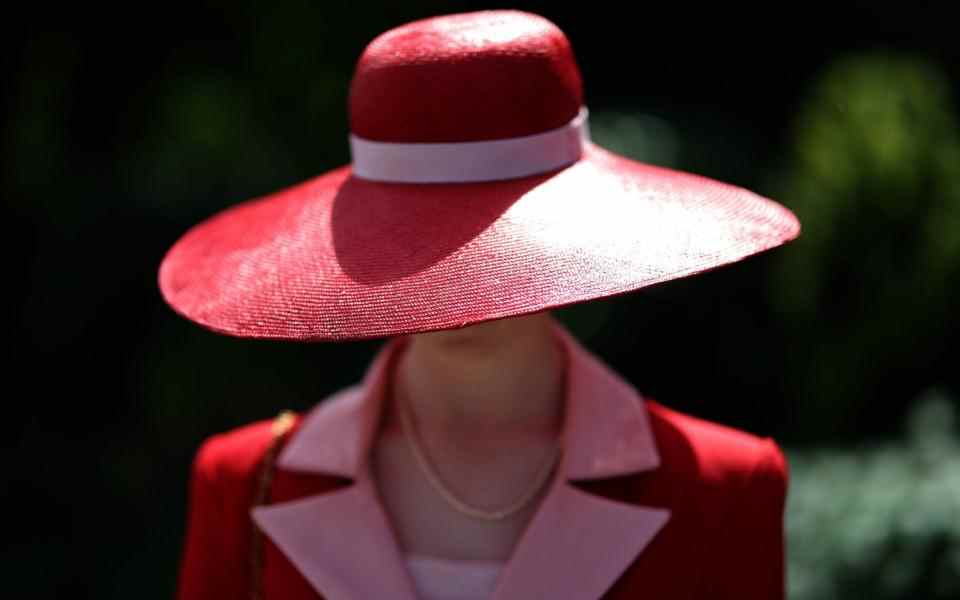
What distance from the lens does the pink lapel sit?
147 cm

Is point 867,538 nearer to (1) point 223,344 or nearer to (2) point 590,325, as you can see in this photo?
(2) point 590,325

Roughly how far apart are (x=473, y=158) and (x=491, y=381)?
0.32m

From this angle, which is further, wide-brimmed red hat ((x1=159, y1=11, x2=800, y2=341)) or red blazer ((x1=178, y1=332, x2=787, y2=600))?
red blazer ((x1=178, y1=332, x2=787, y2=600))

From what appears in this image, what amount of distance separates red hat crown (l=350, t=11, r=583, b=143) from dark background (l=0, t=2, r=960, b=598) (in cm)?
148

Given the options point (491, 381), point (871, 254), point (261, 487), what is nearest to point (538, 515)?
point (491, 381)

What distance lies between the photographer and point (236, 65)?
3953mm

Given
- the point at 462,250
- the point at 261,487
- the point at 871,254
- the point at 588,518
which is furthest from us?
the point at 871,254

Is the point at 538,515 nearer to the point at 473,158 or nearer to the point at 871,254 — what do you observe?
the point at 473,158

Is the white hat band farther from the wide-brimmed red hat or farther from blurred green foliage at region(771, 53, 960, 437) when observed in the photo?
blurred green foliage at region(771, 53, 960, 437)

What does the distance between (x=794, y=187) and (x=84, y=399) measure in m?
2.09

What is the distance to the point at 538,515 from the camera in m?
1.50

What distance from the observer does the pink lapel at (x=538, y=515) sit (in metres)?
1.47

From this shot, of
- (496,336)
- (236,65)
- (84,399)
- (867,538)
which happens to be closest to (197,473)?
(496,336)

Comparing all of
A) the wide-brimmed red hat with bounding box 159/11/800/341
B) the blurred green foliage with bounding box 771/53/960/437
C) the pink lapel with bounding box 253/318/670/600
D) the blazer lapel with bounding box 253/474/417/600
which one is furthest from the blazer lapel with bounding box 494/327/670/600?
the blurred green foliage with bounding box 771/53/960/437
